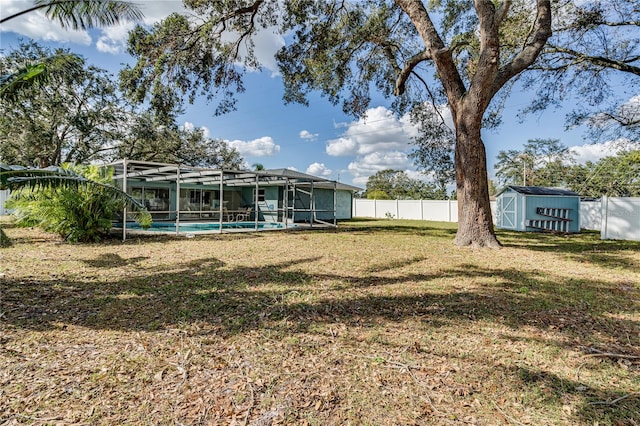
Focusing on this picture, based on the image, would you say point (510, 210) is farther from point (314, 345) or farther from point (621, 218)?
point (314, 345)

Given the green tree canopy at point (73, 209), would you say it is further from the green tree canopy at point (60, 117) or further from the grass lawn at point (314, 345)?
the green tree canopy at point (60, 117)

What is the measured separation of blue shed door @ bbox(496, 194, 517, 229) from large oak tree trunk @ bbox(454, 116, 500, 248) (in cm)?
973

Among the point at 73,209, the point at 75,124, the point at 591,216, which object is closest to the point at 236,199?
the point at 75,124

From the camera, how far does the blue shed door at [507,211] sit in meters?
17.7

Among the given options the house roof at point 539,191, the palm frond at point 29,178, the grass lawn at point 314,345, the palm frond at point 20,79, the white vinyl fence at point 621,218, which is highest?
the palm frond at point 20,79

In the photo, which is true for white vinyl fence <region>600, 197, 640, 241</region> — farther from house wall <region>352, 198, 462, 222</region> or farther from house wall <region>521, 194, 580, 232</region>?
house wall <region>352, 198, 462, 222</region>

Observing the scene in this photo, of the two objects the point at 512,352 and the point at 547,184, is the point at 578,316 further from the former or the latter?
the point at 547,184

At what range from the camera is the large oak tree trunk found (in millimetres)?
9273

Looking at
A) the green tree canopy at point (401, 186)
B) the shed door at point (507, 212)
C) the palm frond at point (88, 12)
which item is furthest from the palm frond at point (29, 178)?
the green tree canopy at point (401, 186)

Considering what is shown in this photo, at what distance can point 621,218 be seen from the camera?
42.4 ft

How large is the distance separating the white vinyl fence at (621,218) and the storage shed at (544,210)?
3.27 m

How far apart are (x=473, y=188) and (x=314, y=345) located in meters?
7.70

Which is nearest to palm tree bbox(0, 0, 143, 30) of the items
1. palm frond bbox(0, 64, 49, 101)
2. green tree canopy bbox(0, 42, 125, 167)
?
palm frond bbox(0, 64, 49, 101)

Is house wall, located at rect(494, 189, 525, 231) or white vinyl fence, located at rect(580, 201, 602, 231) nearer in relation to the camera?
house wall, located at rect(494, 189, 525, 231)
